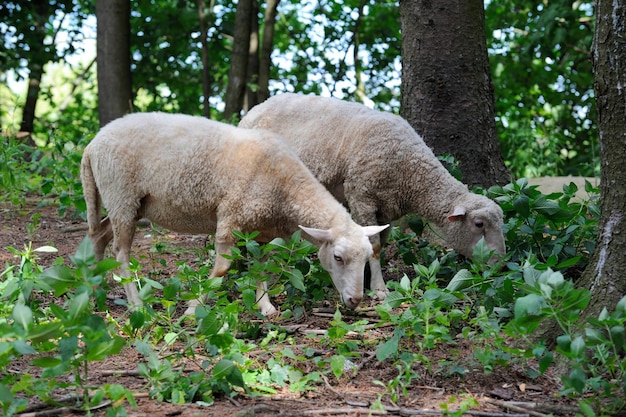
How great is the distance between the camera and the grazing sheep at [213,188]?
5.31m

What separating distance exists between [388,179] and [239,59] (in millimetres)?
6290

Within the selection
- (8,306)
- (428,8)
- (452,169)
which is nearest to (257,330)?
(8,306)

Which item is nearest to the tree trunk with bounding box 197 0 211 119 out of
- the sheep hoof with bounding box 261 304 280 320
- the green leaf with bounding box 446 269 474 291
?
the sheep hoof with bounding box 261 304 280 320

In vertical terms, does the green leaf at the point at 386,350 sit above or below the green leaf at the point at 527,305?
below

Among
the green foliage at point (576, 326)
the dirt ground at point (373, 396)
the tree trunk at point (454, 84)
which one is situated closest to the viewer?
the green foliage at point (576, 326)

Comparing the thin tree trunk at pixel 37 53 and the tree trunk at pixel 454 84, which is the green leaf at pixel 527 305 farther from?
the thin tree trunk at pixel 37 53

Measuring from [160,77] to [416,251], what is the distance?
1014cm

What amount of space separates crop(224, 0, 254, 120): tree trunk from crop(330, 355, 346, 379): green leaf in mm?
8170

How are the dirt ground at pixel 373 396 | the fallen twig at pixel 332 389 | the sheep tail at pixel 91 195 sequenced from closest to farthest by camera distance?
the dirt ground at pixel 373 396 < the fallen twig at pixel 332 389 < the sheep tail at pixel 91 195

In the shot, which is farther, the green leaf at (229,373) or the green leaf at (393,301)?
the green leaf at (393,301)

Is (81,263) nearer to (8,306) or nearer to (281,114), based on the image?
(8,306)

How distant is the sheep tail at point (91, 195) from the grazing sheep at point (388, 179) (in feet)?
5.67

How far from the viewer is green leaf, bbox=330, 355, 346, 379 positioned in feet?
12.5

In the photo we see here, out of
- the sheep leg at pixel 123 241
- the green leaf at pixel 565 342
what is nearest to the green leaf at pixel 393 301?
the green leaf at pixel 565 342
